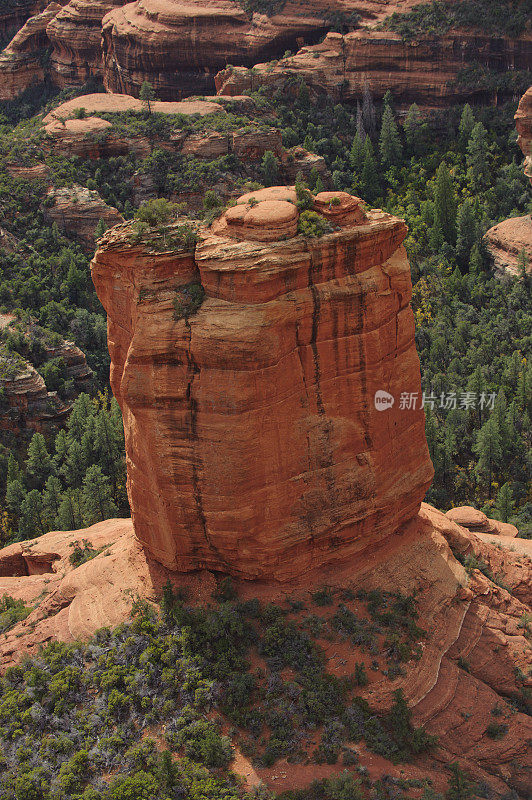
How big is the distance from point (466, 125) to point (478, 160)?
10337mm

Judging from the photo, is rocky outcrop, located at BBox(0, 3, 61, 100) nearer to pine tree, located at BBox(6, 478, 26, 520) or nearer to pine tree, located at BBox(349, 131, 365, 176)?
pine tree, located at BBox(349, 131, 365, 176)

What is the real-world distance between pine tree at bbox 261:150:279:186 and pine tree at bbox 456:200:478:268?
94.8 ft

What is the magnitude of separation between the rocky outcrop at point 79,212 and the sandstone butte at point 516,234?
52338 millimetres

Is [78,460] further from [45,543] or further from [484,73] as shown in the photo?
[484,73]

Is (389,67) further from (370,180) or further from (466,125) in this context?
(370,180)

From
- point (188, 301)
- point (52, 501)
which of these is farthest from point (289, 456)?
point (52, 501)

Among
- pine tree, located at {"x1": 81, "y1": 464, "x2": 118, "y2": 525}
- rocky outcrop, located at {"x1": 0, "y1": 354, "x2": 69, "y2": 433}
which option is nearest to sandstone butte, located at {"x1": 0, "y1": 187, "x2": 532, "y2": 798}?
pine tree, located at {"x1": 81, "y1": 464, "x2": 118, "y2": 525}

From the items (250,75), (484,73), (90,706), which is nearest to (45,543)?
(90,706)

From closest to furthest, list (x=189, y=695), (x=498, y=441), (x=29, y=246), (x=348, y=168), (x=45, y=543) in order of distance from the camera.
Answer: (x=189, y=695)
(x=45, y=543)
(x=498, y=441)
(x=29, y=246)
(x=348, y=168)

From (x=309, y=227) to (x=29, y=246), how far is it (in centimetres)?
8271

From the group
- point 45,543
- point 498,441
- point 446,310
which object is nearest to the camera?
point 45,543

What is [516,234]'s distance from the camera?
360ft

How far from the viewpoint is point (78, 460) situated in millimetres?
87438

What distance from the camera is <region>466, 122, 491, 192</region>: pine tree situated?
122438 mm
